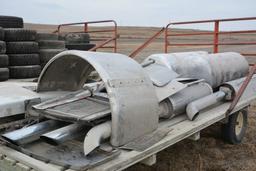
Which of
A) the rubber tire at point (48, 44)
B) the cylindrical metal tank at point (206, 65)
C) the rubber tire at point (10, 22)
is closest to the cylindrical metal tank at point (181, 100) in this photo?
the cylindrical metal tank at point (206, 65)

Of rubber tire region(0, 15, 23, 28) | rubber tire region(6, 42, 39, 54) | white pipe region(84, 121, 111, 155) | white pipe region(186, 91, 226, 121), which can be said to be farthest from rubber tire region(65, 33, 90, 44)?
white pipe region(84, 121, 111, 155)

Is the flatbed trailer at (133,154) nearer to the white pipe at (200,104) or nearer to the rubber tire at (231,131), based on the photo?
the white pipe at (200,104)

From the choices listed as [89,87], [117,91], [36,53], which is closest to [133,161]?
[117,91]

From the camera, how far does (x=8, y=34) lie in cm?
617

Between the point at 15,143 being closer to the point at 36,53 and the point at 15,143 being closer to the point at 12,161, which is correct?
the point at 12,161

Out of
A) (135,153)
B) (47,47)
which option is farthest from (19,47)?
(135,153)

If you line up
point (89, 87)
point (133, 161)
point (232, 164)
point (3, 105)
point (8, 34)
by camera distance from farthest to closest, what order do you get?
point (8, 34) < point (232, 164) < point (89, 87) < point (3, 105) < point (133, 161)

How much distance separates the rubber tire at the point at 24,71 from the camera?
235 inches

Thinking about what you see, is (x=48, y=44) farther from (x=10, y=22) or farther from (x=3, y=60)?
(x=3, y=60)

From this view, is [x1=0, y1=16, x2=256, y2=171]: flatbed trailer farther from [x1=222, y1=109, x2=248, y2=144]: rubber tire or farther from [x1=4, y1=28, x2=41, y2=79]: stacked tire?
[x1=4, y1=28, x2=41, y2=79]: stacked tire

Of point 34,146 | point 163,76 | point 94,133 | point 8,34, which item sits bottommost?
point 34,146

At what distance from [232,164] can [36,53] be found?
4.02m

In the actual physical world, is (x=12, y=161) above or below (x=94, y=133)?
below

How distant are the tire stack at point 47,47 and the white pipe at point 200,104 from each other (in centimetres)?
355
